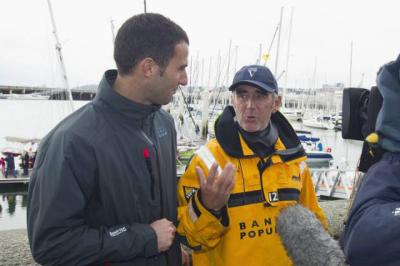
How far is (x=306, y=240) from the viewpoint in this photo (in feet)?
5.17

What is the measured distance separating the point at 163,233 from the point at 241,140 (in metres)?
0.85

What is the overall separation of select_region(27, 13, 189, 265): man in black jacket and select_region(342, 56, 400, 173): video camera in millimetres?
857

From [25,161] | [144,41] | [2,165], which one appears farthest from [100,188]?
[2,165]

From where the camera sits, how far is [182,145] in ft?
69.5

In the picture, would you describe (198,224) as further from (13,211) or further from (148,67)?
(13,211)

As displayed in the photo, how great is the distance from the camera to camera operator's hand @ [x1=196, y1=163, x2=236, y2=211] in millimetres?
1754

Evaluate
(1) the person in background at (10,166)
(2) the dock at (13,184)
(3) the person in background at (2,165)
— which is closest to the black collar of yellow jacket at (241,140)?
(2) the dock at (13,184)

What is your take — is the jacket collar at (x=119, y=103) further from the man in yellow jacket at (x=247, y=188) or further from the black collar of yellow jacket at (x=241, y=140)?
the black collar of yellow jacket at (x=241, y=140)

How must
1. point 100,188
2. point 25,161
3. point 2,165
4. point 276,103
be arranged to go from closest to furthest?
point 100,188
point 276,103
point 2,165
point 25,161

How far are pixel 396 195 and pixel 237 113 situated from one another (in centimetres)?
148

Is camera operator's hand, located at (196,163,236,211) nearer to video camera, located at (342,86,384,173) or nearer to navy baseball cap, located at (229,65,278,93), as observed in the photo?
video camera, located at (342,86,384,173)

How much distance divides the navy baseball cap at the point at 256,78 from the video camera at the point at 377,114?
0.95 m

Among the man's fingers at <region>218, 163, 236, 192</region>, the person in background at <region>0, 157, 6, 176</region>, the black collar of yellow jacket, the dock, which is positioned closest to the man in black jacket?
the man's fingers at <region>218, 163, 236, 192</region>

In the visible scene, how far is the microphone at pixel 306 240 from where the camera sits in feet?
4.81
